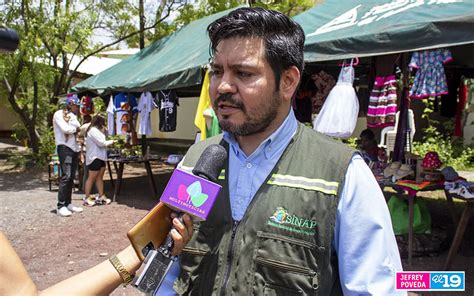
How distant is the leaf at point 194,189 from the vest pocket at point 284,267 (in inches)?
10.8

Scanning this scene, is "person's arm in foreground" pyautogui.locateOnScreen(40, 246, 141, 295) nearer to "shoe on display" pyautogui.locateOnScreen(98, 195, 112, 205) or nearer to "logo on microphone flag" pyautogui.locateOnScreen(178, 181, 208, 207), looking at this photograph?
"logo on microphone flag" pyautogui.locateOnScreen(178, 181, 208, 207)

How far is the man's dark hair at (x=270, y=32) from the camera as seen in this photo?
5.03 feet

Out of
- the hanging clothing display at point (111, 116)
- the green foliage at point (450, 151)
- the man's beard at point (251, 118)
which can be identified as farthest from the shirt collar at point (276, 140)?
the green foliage at point (450, 151)

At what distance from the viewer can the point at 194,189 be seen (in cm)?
136

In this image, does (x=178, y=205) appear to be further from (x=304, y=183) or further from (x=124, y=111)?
(x=124, y=111)

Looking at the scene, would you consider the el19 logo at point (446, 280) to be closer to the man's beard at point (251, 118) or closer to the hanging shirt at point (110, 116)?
the man's beard at point (251, 118)

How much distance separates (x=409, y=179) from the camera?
5637 millimetres

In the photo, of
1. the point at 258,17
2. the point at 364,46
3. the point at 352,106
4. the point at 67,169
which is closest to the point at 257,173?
the point at 258,17

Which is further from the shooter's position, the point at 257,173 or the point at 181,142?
the point at 181,142

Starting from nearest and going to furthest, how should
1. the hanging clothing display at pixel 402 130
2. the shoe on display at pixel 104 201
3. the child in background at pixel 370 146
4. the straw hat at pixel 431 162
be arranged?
the straw hat at pixel 431 162 → the hanging clothing display at pixel 402 130 → the child in background at pixel 370 146 → the shoe on display at pixel 104 201

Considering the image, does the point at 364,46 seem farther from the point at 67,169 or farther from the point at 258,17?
the point at 67,169

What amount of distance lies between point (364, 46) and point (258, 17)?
3446mm

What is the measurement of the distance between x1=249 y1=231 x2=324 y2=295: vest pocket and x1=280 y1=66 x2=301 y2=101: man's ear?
0.54 metres

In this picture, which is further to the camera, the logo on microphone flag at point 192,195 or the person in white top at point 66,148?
the person in white top at point 66,148
